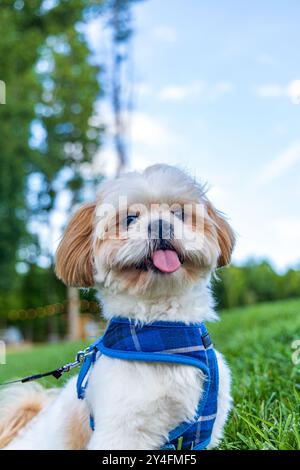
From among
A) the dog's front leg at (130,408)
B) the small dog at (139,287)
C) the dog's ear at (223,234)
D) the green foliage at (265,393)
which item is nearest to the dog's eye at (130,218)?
the small dog at (139,287)

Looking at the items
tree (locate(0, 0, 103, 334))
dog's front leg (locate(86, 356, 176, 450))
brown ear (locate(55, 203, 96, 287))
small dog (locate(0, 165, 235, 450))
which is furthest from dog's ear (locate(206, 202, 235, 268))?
tree (locate(0, 0, 103, 334))

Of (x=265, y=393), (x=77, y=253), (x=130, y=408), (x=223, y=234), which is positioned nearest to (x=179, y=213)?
(x=223, y=234)

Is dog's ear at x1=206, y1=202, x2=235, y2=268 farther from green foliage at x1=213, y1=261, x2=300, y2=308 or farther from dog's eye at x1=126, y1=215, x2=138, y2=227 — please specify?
green foliage at x1=213, y1=261, x2=300, y2=308

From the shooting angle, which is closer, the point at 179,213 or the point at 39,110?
the point at 179,213

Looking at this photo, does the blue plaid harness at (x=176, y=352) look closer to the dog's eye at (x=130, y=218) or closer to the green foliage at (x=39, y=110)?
the dog's eye at (x=130, y=218)

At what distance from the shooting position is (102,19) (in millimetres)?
20344

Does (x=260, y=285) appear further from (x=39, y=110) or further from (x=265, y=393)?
(x=265, y=393)

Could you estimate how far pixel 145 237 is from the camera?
213 cm

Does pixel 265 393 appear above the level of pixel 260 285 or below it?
above

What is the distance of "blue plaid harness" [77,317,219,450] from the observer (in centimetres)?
207

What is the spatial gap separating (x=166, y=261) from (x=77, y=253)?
42cm

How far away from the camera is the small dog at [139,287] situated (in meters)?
2.00

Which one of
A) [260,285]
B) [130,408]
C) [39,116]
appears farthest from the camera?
[260,285]
